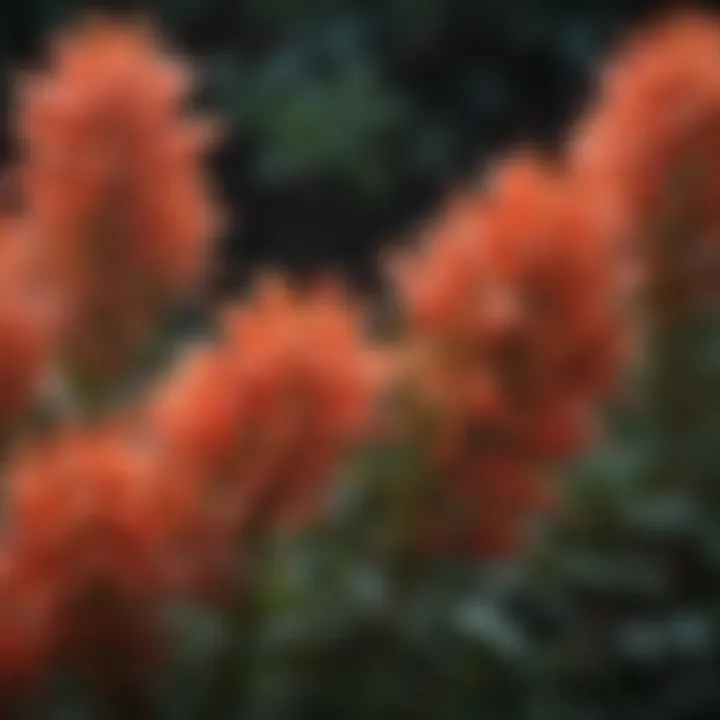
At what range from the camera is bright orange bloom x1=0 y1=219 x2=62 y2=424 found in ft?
5.11

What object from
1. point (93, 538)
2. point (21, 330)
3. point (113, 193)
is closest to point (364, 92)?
point (113, 193)

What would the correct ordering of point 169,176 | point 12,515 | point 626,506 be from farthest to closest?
point 169,176 < point 626,506 < point 12,515

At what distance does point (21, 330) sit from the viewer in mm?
1562

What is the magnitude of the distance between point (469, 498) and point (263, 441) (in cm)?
17

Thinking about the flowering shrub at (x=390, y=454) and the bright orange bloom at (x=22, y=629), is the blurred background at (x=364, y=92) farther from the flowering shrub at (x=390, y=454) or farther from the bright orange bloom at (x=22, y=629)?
the bright orange bloom at (x=22, y=629)

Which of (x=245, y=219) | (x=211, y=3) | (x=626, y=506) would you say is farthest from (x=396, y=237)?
(x=626, y=506)

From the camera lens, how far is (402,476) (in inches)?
60.0

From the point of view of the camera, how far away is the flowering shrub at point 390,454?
1448mm

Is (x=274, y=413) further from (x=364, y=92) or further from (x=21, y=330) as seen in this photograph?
(x=364, y=92)

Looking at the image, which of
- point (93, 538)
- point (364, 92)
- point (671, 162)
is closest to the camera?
point (93, 538)

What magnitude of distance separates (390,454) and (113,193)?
38 cm

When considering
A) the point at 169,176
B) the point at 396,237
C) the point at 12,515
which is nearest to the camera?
the point at 12,515

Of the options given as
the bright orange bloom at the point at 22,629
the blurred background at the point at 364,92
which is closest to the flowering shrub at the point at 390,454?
the bright orange bloom at the point at 22,629

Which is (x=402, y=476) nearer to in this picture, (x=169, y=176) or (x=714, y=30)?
(x=169, y=176)
